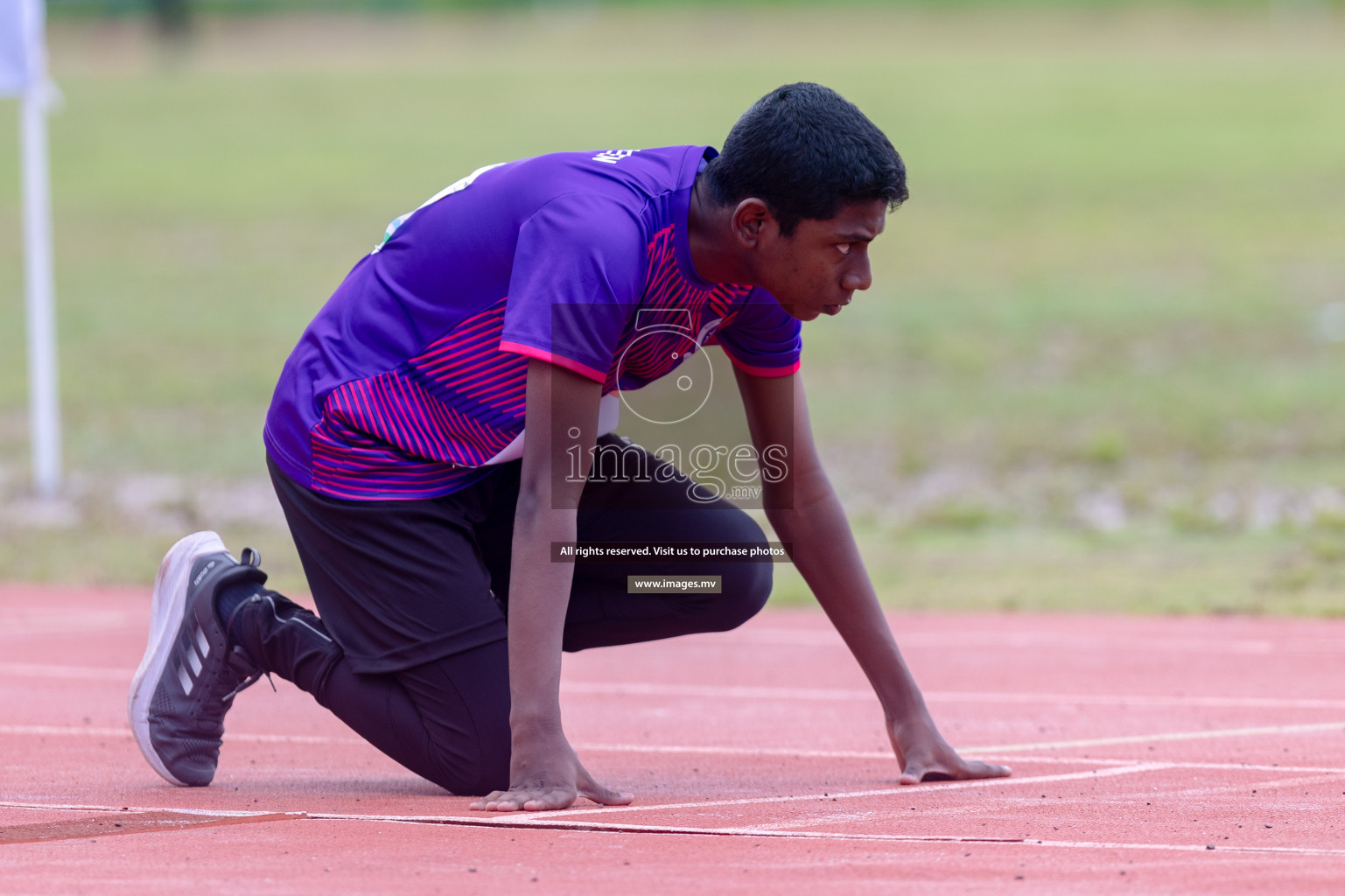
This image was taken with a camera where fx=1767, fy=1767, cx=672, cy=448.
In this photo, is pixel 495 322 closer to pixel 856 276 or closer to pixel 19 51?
pixel 856 276

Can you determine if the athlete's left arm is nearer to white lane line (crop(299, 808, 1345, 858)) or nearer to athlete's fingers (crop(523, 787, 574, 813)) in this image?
white lane line (crop(299, 808, 1345, 858))

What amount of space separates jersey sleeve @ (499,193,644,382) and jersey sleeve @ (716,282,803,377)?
1.56 feet

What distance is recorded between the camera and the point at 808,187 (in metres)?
3.60

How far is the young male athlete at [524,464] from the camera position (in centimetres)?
364

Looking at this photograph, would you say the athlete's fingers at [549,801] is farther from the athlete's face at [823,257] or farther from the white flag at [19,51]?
the white flag at [19,51]

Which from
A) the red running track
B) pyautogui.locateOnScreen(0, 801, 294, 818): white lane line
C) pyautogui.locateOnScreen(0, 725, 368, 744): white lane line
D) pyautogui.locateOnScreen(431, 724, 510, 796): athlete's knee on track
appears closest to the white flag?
the red running track

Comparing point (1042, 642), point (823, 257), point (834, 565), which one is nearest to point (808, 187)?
point (823, 257)

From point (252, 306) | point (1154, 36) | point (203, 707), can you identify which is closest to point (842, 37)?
point (1154, 36)

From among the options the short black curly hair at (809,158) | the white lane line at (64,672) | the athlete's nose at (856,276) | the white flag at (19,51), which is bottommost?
the white lane line at (64,672)

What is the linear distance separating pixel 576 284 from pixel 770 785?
141 cm

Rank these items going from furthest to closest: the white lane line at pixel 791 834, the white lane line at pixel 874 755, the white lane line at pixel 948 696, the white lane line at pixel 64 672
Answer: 1. the white lane line at pixel 64 672
2. the white lane line at pixel 948 696
3. the white lane line at pixel 874 755
4. the white lane line at pixel 791 834

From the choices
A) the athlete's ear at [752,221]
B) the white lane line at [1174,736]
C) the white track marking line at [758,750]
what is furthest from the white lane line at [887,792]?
the athlete's ear at [752,221]

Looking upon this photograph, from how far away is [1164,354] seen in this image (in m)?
15.4

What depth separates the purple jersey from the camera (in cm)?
364
